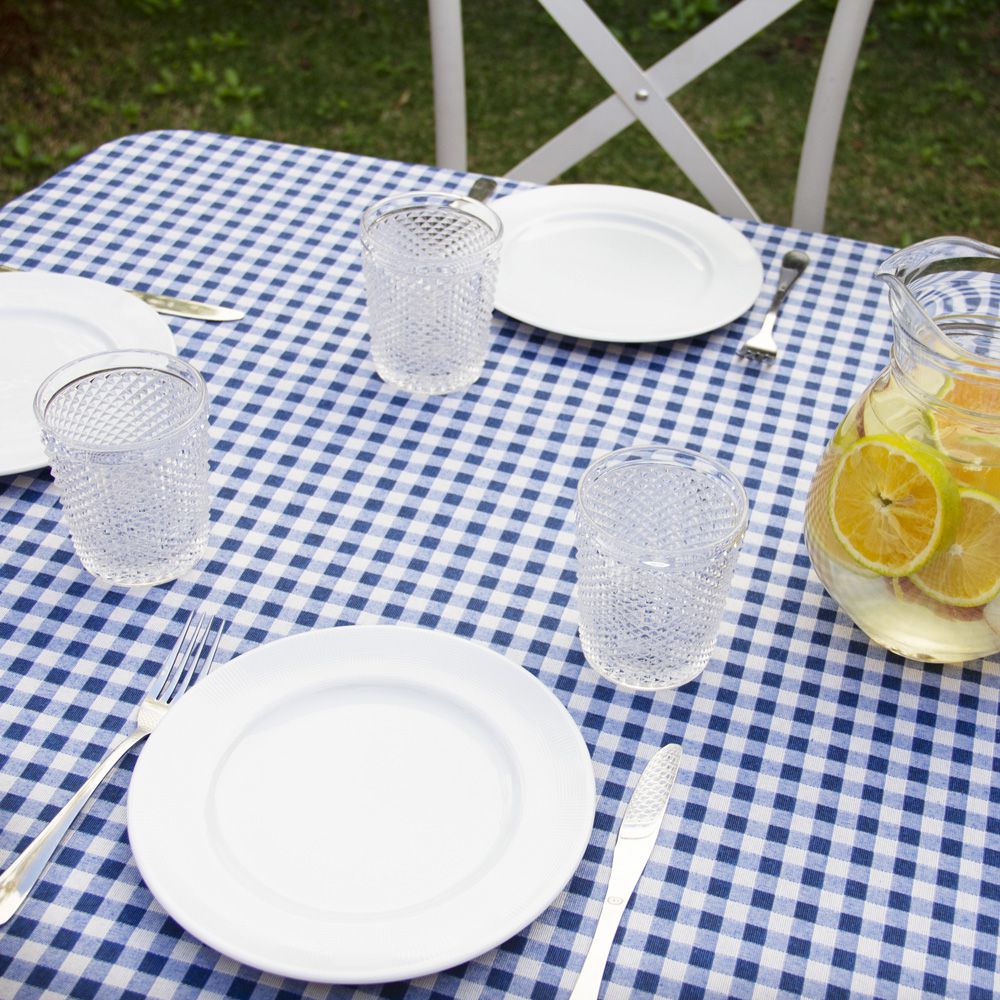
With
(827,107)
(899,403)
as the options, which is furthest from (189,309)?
(827,107)

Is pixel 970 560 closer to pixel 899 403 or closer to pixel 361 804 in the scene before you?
pixel 899 403

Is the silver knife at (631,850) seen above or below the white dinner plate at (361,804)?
below

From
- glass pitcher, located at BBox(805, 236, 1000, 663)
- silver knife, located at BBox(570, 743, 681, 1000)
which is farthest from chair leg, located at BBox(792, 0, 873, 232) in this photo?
silver knife, located at BBox(570, 743, 681, 1000)

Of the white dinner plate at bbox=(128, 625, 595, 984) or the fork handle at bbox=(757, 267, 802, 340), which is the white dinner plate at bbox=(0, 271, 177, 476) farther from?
the fork handle at bbox=(757, 267, 802, 340)

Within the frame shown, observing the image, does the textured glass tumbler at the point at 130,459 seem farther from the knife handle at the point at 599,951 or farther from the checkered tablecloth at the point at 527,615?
the knife handle at the point at 599,951

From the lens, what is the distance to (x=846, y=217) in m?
3.04

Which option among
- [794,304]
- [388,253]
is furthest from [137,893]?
[794,304]

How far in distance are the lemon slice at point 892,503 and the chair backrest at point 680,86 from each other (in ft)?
2.56

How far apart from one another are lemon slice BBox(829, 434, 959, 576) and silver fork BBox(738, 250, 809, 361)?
32 cm

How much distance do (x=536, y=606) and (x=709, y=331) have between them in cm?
37

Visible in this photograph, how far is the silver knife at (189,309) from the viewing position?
3.85ft

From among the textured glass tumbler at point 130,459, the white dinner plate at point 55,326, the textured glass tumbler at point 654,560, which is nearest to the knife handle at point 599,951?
the textured glass tumbler at point 654,560

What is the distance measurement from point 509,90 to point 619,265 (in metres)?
2.27

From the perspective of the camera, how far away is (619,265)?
1250 mm
